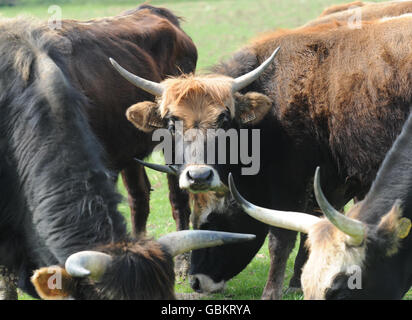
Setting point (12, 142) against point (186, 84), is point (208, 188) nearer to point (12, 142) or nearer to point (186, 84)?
point (186, 84)

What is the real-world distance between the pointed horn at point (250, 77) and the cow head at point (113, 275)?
2784mm

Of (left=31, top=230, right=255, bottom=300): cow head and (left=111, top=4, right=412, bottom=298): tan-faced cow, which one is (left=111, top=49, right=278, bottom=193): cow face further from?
(left=31, top=230, right=255, bottom=300): cow head

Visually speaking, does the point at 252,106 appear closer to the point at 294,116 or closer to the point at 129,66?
the point at 294,116

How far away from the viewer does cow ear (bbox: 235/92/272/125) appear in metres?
6.94

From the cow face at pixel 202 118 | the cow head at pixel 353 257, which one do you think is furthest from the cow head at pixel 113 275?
the cow face at pixel 202 118

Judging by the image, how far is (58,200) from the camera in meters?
5.18

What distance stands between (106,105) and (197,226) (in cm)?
164

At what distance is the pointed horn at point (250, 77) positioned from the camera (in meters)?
6.99

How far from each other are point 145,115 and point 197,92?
26.0 inches

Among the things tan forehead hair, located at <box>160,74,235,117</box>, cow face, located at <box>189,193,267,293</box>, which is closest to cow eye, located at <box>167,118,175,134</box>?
tan forehead hair, located at <box>160,74,235,117</box>

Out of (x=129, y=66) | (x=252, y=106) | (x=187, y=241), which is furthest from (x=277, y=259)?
(x=129, y=66)

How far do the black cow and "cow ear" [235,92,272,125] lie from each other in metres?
1.62

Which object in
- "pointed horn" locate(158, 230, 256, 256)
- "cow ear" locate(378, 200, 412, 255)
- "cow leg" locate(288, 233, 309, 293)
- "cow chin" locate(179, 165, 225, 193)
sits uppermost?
"cow ear" locate(378, 200, 412, 255)

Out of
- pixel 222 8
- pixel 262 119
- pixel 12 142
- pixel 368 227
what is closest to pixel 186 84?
pixel 262 119
